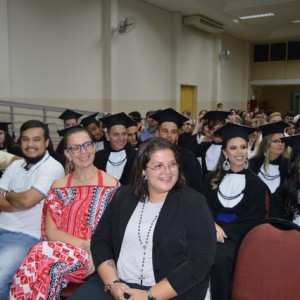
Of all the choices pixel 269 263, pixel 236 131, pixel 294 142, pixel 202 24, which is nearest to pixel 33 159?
pixel 236 131

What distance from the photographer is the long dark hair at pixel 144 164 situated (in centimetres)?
203

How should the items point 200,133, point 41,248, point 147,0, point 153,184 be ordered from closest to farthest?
point 153,184, point 41,248, point 200,133, point 147,0

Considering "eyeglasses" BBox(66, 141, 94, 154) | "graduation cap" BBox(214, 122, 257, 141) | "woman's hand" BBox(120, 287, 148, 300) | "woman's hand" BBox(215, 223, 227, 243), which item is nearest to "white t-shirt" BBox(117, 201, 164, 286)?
"woman's hand" BBox(120, 287, 148, 300)

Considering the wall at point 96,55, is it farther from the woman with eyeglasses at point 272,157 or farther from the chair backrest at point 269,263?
the chair backrest at point 269,263

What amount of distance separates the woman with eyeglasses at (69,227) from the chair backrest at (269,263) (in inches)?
38.9

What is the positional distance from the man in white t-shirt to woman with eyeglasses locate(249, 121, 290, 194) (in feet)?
7.24

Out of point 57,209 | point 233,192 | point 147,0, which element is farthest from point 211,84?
point 57,209

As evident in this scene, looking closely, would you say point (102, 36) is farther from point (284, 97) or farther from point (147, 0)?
point (284, 97)

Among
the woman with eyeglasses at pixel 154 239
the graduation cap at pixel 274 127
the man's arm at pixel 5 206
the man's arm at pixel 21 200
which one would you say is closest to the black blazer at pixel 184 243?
the woman with eyeglasses at pixel 154 239

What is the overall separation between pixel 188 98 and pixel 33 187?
37.0ft

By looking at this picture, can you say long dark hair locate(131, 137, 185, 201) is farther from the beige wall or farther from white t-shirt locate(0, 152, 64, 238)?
the beige wall

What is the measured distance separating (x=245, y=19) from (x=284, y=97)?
24.8ft

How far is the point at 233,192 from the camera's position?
10.2 feet

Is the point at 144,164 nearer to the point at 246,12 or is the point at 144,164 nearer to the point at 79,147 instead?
the point at 79,147
